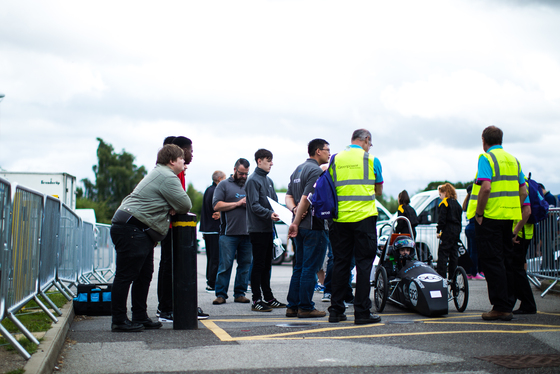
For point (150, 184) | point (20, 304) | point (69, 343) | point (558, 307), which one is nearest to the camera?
point (20, 304)

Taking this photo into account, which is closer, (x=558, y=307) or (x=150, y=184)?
(x=150, y=184)

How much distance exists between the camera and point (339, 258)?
20.4 feet

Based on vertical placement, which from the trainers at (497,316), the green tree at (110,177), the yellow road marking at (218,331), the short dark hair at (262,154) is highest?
the green tree at (110,177)

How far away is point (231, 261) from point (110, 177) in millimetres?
77192

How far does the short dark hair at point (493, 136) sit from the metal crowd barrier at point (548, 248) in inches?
134

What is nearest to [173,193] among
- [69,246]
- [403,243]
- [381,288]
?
[381,288]

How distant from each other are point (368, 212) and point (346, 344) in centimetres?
169

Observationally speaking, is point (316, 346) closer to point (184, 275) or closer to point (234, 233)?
point (184, 275)

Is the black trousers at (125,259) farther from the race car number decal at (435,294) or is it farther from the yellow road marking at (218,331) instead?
the race car number decal at (435,294)

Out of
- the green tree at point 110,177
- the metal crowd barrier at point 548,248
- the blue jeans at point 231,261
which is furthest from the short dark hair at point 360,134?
the green tree at point 110,177

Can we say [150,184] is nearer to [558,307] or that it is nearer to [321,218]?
[321,218]

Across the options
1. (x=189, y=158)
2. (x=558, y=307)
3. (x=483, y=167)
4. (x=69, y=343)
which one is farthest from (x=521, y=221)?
(x=69, y=343)

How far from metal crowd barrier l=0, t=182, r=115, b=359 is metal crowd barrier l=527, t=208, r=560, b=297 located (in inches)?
287

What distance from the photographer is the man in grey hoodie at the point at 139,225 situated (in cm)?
546
